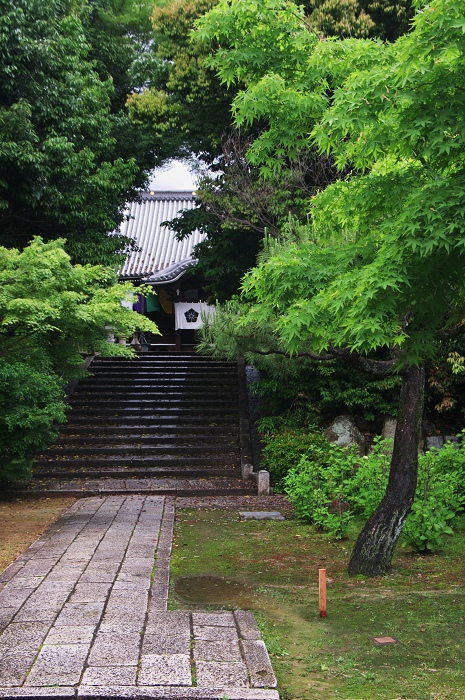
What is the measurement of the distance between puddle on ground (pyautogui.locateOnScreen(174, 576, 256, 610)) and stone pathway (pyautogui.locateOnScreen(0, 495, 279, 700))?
230mm

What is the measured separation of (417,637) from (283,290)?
320cm

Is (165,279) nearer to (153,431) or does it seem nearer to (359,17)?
(153,431)

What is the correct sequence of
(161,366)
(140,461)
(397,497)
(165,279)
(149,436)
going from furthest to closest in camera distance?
1. (165,279)
2. (161,366)
3. (149,436)
4. (140,461)
5. (397,497)

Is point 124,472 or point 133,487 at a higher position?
point 124,472

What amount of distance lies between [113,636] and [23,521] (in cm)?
498

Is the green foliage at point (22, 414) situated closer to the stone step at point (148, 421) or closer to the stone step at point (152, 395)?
the stone step at point (148, 421)

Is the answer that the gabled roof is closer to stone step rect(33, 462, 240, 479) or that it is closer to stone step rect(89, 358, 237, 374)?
stone step rect(89, 358, 237, 374)

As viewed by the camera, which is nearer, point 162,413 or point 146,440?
point 146,440

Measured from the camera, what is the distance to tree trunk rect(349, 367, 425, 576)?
608 centimetres

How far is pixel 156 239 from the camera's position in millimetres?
31984

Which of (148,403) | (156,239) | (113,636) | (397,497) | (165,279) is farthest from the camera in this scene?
(156,239)

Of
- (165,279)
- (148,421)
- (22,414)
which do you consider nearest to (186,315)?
(165,279)

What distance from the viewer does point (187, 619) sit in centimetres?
469

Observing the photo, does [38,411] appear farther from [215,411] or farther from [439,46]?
[439,46]
